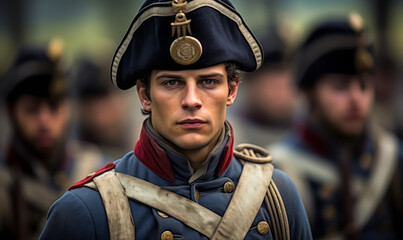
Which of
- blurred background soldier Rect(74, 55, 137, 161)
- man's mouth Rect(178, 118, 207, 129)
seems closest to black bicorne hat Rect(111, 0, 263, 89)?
man's mouth Rect(178, 118, 207, 129)

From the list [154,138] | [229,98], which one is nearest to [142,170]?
[154,138]

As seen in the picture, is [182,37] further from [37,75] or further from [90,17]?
[90,17]

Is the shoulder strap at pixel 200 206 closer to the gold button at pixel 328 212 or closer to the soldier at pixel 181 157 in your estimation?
the soldier at pixel 181 157

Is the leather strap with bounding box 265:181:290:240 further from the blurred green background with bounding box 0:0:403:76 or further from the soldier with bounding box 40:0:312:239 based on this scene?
the blurred green background with bounding box 0:0:403:76

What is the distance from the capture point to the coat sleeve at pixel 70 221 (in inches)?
176

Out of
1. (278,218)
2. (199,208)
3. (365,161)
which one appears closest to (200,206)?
(199,208)

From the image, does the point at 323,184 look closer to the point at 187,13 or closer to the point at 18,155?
the point at 18,155

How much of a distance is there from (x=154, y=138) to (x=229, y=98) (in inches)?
19.9

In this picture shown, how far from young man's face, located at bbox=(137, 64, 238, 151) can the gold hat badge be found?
8 cm

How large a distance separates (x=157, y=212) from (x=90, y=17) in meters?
16.7

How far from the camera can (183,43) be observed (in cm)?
452

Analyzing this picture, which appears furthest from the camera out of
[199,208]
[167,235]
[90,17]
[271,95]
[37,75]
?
[90,17]

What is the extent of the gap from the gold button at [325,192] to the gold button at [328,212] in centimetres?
11

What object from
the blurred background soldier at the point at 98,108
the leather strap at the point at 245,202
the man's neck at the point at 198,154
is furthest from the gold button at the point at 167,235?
the blurred background soldier at the point at 98,108
